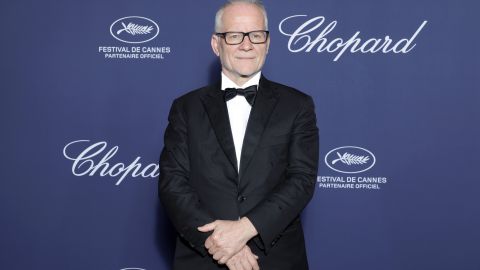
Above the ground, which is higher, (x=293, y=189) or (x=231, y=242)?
(x=293, y=189)

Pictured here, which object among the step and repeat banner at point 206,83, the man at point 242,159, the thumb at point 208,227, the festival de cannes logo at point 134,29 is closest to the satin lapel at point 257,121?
the man at point 242,159

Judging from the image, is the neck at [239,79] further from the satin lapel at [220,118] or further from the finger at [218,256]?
the finger at [218,256]

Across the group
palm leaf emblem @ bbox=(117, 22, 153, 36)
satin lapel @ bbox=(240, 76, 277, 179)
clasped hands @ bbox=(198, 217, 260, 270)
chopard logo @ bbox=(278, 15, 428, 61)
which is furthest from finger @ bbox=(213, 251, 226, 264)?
palm leaf emblem @ bbox=(117, 22, 153, 36)

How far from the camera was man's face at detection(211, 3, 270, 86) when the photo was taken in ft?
5.93

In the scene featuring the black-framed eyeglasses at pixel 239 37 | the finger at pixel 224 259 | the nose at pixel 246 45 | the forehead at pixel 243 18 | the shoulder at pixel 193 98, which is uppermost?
the forehead at pixel 243 18

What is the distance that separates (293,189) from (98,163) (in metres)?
1.54

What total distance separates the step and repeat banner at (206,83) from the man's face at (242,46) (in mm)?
1000

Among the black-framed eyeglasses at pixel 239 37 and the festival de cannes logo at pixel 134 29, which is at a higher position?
the festival de cannes logo at pixel 134 29

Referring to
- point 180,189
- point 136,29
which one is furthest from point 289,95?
point 136,29

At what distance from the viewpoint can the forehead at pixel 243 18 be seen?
5.92ft

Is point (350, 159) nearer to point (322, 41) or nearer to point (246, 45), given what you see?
point (322, 41)

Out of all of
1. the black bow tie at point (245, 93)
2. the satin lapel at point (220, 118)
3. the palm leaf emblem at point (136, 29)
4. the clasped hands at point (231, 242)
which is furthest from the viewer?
the palm leaf emblem at point (136, 29)

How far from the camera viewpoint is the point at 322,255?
2883mm

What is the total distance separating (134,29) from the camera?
2.89 m
